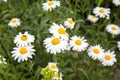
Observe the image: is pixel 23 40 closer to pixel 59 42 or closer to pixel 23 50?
pixel 23 50

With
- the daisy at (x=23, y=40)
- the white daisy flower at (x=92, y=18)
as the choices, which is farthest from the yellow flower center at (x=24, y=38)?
the white daisy flower at (x=92, y=18)

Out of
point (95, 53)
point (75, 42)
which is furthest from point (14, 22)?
point (95, 53)

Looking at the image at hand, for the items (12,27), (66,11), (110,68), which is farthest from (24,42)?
(110,68)

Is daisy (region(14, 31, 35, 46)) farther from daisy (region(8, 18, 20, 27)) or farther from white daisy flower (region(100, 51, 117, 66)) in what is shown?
white daisy flower (region(100, 51, 117, 66))

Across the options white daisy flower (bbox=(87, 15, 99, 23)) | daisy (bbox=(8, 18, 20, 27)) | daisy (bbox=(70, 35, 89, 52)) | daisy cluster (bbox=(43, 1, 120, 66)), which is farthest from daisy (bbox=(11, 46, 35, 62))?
white daisy flower (bbox=(87, 15, 99, 23))

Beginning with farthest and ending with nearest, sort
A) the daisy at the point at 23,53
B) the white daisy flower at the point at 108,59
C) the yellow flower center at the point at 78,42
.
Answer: the white daisy flower at the point at 108,59
the yellow flower center at the point at 78,42
the daisy at the point at 23,53

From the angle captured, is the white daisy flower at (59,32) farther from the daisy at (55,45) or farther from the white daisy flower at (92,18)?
the white daisy flower at (92,18)

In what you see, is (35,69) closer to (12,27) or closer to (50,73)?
(12,27)
